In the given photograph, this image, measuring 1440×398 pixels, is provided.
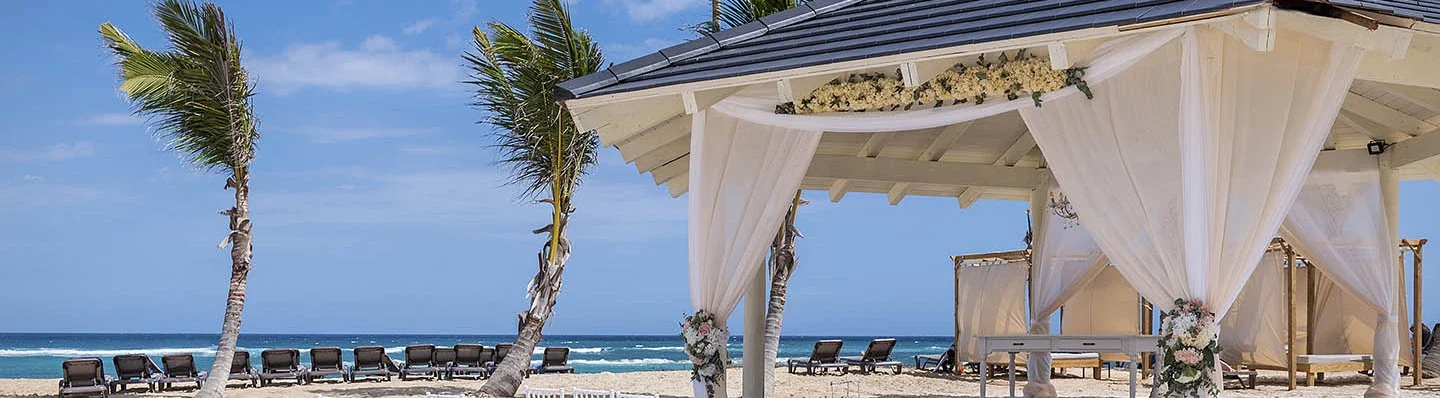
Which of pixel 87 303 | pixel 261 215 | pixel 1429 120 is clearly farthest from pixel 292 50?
pixel 1429 120

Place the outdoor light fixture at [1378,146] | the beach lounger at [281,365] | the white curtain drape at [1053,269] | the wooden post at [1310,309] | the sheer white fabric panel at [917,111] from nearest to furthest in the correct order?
the sheer white fabric panel at [917,111]
the outdoor light fixture at [1378,146]
the white curtain drape at [1053,269]
the wooden post at [1310,309]
the beach lounger at [281,365]

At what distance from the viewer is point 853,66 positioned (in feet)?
24.4

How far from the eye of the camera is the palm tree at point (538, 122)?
1530 cm

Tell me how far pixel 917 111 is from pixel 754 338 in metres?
2.82

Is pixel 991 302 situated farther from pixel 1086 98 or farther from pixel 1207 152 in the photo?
pixel 1207 152

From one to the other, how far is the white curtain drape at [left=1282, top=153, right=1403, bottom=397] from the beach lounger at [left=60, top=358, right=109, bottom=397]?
43.8 feet

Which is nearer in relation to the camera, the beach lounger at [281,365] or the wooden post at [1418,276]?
the wooden post at [1418,276]

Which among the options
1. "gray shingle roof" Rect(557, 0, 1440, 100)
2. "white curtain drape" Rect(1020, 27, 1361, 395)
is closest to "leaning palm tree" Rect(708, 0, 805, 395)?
"gray shingle roof" Rect(557, 0, 1440, 100)

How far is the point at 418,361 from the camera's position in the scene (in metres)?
21.1

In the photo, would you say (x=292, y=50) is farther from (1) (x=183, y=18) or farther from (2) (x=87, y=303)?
(1) (x=183, y=18)

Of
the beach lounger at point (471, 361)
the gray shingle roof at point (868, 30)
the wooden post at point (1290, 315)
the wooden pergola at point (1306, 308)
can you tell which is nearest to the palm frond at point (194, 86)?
the beach lounger at point (471, 361)

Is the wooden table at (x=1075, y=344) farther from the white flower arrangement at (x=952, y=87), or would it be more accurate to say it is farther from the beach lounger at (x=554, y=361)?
the beach lounger at (x=554, y=361)

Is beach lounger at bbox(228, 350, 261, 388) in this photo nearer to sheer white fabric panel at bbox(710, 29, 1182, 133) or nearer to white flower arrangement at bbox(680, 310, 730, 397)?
white flower arrangement at bbox(680, 310, 730, 397)

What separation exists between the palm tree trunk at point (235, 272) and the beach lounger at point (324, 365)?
4157 millimetres
